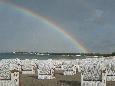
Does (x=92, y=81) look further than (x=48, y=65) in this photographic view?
No

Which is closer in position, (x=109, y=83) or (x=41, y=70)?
(x=109, y=83)

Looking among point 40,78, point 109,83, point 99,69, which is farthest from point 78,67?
point 99,69

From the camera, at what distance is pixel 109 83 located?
2484 cm

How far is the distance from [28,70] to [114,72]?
9969 mm

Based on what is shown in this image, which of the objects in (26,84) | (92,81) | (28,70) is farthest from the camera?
(28,70)

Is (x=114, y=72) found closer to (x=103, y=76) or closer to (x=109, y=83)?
(x=109, y=83)

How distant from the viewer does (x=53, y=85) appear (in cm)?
2355

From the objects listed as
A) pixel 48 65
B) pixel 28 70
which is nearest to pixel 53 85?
pixel 48 65

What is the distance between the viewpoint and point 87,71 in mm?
20000

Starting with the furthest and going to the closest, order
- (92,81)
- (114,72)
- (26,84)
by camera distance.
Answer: (114,72), (26,84), (92,81)

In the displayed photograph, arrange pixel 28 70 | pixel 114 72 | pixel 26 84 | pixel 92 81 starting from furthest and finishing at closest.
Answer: pixel 28 70 < pixel 114 72 < pixel 26 84 < pixel 92 81

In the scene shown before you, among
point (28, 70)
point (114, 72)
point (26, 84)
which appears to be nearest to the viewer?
point (26, 84)

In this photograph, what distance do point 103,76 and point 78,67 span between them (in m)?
15.5

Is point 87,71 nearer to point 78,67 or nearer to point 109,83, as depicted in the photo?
point 109,83
